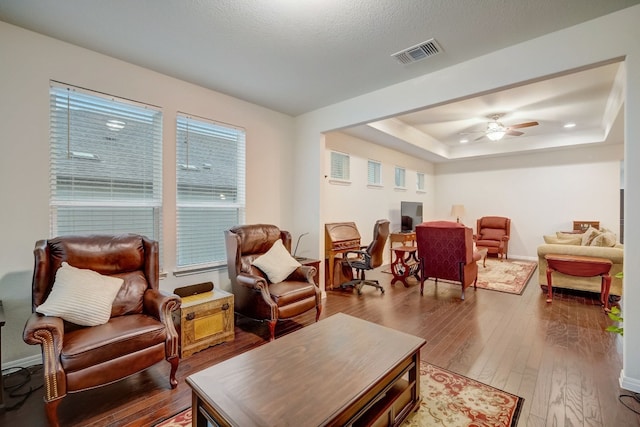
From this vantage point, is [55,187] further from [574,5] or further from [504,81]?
[574,5]

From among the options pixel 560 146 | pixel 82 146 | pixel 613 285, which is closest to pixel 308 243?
pixel 82 146

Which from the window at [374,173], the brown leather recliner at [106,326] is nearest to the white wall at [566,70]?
the window at [374,173]

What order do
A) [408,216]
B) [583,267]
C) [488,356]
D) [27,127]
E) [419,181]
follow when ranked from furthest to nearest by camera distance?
[419,181], [408,216], [583,267], [488,356], [27,127]

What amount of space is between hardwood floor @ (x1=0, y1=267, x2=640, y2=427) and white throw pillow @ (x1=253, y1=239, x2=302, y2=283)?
1.95 feet

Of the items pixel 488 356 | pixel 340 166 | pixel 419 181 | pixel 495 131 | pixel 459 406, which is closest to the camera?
pixel 459 406

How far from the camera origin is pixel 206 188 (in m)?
3.57

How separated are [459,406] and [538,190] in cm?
718

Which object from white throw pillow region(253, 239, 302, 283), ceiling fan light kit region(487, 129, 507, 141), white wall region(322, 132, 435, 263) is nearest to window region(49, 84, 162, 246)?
A: white throw pillow region(253, 239, 302, 283)

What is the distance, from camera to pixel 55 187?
2549 millimetres

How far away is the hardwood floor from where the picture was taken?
185 centimetres

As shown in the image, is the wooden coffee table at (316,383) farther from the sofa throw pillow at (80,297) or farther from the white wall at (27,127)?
the white wall at (27,127)

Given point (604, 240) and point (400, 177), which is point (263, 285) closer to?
point (604, 240)

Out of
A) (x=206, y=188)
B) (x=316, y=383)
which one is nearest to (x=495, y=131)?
(x=206, y=188)

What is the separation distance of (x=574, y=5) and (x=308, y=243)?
367 centimetres
